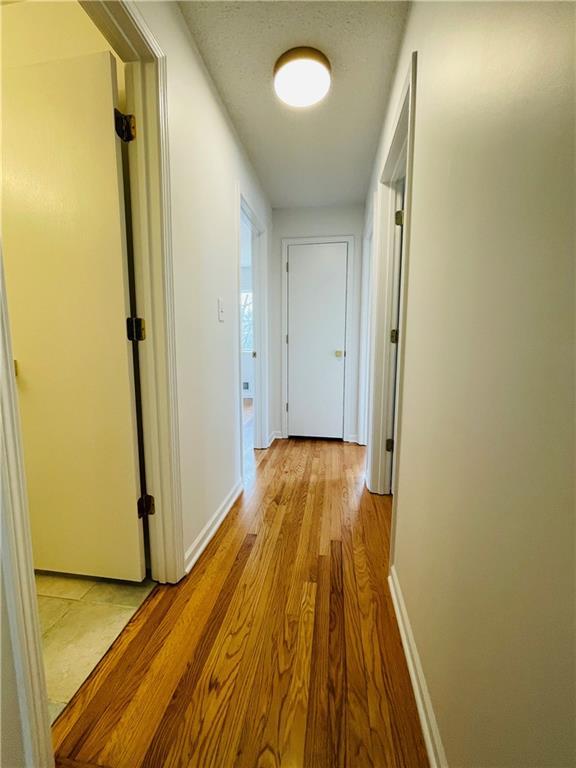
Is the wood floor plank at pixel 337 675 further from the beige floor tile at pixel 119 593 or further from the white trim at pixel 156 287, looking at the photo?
the beige floor tile at pixel 119 593

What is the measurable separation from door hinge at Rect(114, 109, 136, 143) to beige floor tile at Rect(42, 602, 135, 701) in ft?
6.00

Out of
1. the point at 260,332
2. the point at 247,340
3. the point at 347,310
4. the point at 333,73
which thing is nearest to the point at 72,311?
the point at 333,73

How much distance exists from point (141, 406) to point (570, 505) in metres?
1.34

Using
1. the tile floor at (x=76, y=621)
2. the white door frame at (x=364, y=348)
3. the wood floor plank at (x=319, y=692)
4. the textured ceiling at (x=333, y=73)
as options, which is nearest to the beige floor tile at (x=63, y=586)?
the tile floor at (x=76, y=621)

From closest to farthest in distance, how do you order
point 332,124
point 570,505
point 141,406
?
1. point 570,505
2. point 141,406
3. point 332,124

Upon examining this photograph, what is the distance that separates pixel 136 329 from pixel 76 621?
3.77 feet

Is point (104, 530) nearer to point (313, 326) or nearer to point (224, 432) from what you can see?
point (224, 432)

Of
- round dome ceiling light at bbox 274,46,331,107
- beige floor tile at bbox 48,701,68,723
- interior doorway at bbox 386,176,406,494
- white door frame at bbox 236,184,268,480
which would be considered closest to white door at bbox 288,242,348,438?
white door frame at bbox 236,184,268,480

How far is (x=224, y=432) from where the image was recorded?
6.31 feet

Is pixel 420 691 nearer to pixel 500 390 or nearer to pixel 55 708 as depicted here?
pixel 500 390

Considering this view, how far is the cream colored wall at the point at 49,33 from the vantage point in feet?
3.76

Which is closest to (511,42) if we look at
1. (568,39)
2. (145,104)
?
(568,39)

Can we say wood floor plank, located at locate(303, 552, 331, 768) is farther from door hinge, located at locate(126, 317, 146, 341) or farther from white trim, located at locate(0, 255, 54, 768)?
door hinge, located at locate(126, 317, 146, 341)

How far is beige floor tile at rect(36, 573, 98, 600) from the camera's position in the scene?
4.27ft
